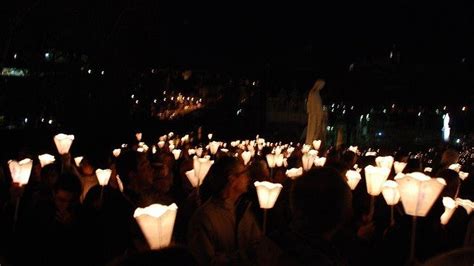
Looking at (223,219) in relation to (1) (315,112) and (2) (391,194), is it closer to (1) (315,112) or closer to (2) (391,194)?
(2) (391,194)

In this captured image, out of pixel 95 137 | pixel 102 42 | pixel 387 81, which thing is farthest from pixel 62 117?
pixel 387 81

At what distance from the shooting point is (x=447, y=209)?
5258 millimetres

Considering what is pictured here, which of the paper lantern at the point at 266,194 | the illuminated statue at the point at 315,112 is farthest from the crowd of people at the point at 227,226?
the illuminated statue at the point at 315,112

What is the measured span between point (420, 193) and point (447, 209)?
1.50 m

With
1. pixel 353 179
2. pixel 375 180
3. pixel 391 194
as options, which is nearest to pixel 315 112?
pixel 353 179

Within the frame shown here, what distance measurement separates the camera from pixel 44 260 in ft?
13.5

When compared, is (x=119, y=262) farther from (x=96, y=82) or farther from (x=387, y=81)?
(x=387, y=81)

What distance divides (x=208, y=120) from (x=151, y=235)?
26.6 metres

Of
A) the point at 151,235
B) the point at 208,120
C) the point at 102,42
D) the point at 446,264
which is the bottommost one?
the point at 208,120

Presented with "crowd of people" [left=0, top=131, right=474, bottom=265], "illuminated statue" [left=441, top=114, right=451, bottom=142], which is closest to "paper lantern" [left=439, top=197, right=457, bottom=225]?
"crowd of people" [left=0, top=131, right=474, bottom=265]

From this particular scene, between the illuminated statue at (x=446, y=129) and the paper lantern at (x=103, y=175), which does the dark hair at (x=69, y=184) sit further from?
the illuminated statue at (x=446, y=129)

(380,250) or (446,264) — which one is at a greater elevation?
(446,264)

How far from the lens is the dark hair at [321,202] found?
8.28 ft

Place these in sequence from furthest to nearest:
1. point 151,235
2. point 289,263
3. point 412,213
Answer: point 412,213 → point 151,235 → point 289,263
